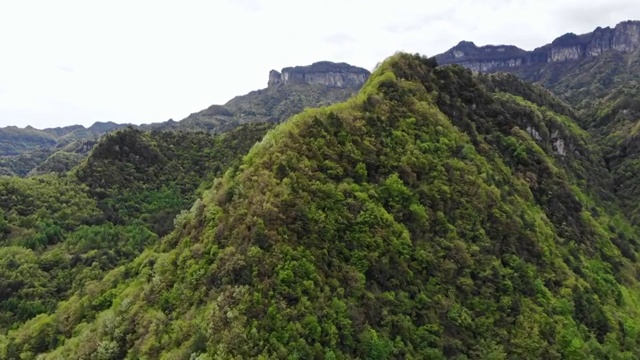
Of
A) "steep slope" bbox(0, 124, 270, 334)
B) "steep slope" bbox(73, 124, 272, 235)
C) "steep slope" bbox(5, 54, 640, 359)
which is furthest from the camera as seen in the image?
"steep slope" bbox(73, 124, 272, 235)

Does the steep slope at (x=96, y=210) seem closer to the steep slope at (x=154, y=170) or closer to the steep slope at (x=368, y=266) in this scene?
the steep slope at (x=154, y=170)

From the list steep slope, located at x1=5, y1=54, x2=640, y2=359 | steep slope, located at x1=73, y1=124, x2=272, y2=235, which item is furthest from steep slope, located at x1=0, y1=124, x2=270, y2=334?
steep slope, located at x1=5, y1=54, x2=640, y2=359

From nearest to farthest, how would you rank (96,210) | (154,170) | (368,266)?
(368,266) → (96,210) → (154,170)

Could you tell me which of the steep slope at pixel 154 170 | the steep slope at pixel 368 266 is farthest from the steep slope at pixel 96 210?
the steep slope at pixel 368 266

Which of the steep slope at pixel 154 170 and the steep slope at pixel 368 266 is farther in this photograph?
the steep slope at pixel 154 170

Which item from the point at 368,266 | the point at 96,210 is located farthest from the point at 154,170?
the point at 368,266

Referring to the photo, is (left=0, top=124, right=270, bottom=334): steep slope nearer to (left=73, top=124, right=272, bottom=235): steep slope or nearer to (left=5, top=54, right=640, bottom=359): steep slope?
(left=73, top=124, right=272, bottom=235): steep slope

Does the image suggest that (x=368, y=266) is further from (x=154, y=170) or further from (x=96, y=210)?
(x=154, y=170)

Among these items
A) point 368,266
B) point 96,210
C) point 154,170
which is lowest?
point 96,210

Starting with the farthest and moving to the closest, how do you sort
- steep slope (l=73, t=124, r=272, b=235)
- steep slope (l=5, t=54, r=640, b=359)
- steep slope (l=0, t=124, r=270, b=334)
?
steep slope (l=73, t=124, r=272, b=235) → steep slope (l=0, t=124, r=270, b=334) → steep slope (l=5, t=54, r=640, b=359)
